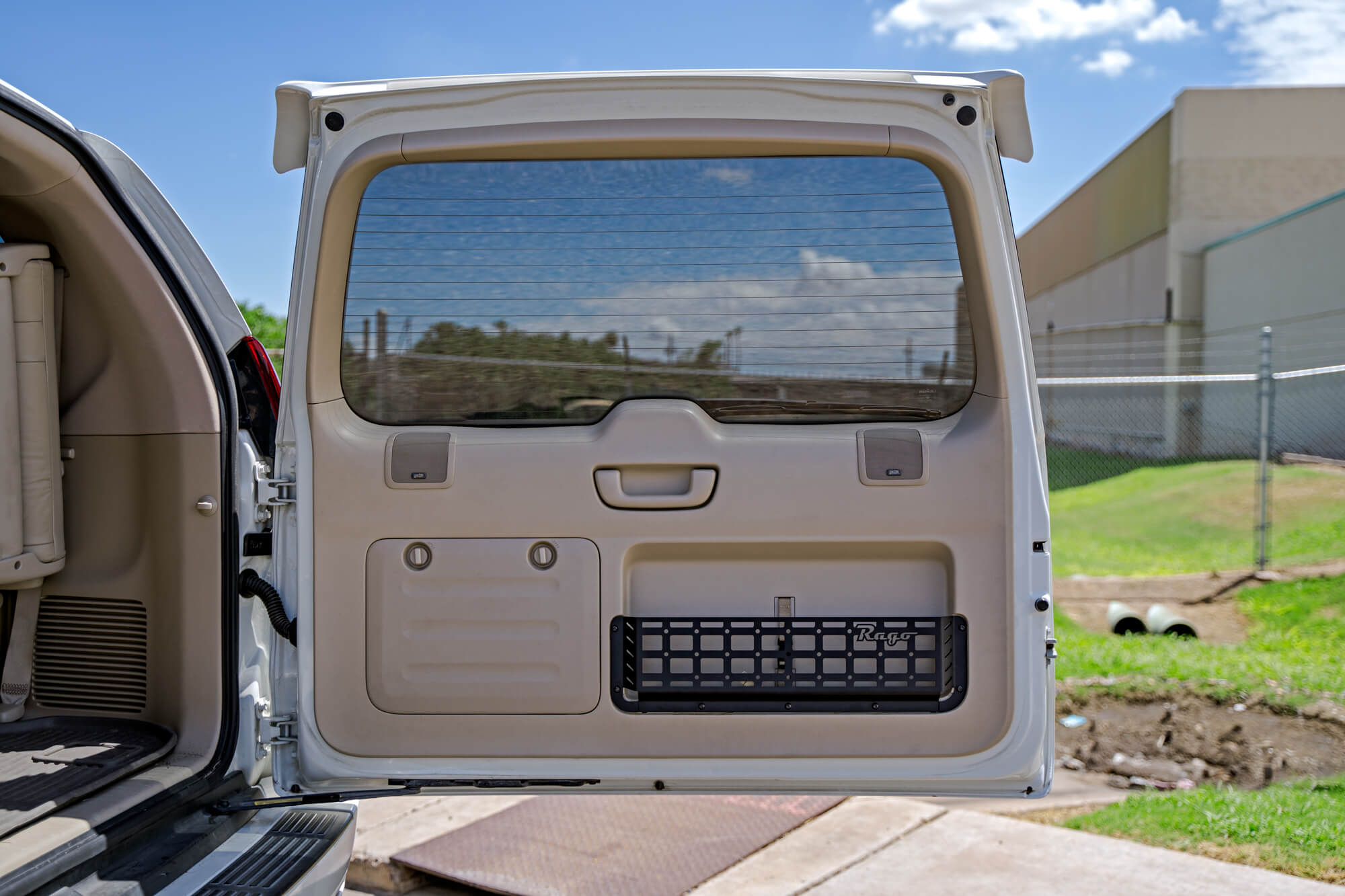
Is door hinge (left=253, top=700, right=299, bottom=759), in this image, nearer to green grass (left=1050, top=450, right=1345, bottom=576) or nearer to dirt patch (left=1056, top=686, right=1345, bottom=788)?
dirt patch (left=1056, top=686, right=1345, bottom=788)

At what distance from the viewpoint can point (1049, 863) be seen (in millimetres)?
3973

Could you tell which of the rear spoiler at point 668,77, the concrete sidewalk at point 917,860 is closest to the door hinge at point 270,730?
the rear spoiler at point 668,77

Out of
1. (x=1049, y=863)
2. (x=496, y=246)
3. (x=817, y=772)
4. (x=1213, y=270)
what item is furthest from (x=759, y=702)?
(x=1213, y=270)

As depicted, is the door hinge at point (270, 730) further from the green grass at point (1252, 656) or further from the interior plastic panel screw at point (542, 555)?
the green grass at point (1252, 656)

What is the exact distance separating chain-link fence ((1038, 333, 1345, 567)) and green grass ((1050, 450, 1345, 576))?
0.10 feet

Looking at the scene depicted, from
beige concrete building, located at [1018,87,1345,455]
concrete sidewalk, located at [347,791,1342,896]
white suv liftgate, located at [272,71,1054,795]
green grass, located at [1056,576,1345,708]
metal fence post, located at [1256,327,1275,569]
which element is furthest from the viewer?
beige concrete building, located at [1018,87,1345,455]

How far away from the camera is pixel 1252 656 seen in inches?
269

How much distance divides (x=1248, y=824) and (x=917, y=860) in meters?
1.29

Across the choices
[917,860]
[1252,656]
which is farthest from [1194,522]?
[917,860]

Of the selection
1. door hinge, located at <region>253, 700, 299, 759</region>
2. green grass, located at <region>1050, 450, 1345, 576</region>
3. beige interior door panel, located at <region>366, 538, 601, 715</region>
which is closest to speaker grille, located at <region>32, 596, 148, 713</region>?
door hinge, located at <region>253, 700, 299, 759</region>

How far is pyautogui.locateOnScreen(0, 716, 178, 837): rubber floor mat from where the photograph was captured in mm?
2344

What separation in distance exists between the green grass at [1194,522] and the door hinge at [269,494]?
25.7ft

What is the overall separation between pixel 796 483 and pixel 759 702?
1.63ft

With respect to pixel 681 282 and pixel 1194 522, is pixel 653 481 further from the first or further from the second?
pixel 1194 522
